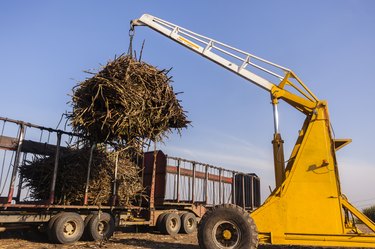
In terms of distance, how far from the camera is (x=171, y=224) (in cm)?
1258

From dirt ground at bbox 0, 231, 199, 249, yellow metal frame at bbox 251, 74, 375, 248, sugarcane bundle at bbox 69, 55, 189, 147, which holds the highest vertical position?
sugarcane bundle at bbox 69, 55, 189, 147

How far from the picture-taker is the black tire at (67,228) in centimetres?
885

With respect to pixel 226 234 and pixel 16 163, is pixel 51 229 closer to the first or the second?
pixel 16 163

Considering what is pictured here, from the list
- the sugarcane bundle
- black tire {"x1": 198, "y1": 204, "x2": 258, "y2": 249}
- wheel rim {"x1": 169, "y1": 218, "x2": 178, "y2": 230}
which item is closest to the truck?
black tire {"x1": 198, "y1": 204, "x2": 258, "y2": 249}

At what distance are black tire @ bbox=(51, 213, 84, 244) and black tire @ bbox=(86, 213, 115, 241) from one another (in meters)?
0.35

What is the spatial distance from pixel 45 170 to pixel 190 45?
548 centimetres

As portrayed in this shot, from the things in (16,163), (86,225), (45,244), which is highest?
(16,163)

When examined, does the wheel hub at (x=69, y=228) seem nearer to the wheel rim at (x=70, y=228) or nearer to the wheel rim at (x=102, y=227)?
the wheel rim at (x=70, y=228)

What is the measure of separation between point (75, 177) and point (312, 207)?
6413 mm

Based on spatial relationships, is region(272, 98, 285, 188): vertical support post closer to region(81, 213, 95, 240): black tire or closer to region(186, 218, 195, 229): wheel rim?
region(81, 213, 95, 240): black tire

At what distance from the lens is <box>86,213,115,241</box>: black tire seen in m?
9.70

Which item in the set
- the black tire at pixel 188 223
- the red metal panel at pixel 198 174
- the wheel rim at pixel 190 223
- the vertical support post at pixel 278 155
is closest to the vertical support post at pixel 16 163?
the red metal panel at pixel 198 174

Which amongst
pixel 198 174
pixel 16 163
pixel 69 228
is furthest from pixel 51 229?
pixel 198 174

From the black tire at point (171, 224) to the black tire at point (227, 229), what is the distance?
16.6 feet
